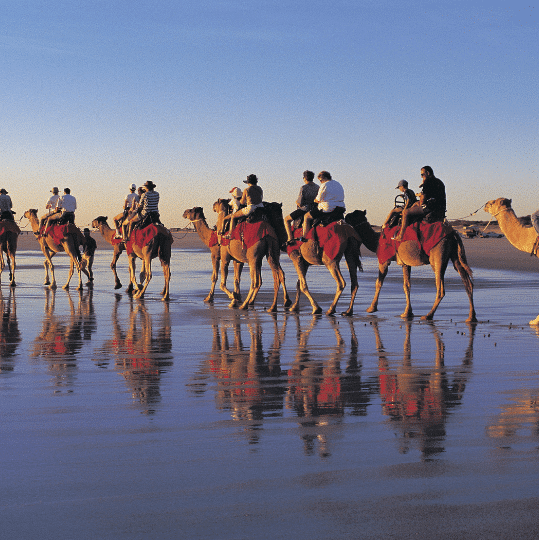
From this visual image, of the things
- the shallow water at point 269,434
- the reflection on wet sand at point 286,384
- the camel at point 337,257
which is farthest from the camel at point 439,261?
the reflection on wet sand at point 286,384

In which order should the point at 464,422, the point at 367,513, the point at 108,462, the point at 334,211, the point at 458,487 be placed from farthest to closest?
1. the point at 334,211
2. the point at 464,422
3. the point at 108,462
4. the point at 458,487
5. the point at 367,513

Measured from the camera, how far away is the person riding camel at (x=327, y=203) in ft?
51.0

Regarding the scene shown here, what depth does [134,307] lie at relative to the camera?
54.2 feet

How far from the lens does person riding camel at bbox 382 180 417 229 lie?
15.0 metres

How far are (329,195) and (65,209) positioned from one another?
373 inches

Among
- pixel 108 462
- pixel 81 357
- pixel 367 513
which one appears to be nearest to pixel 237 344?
pixel 81 357

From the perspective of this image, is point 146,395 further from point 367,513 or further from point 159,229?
point 159,229

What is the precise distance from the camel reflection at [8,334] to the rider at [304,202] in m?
5.31

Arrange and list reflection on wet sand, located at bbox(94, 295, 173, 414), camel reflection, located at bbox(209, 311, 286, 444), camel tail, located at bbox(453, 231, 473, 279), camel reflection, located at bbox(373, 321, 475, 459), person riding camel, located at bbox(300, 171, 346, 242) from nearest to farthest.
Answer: camel reflection, located at bbox(373, 321, 475, 459) < camel reflection, located at bbox(209, 311, 286, 444) < reflection on wet sand, located at bbox(94, 295, 173, 414) < camel tail, located at bbox(453, 231, 473, 279) < person riding camel, located at bbox(300, 171, 346, 242)

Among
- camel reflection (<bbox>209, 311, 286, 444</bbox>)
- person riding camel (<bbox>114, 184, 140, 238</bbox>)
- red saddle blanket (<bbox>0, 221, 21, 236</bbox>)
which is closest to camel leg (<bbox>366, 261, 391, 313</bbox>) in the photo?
camel reflection (<bbox>209, 311, 286, 444</bbox>)

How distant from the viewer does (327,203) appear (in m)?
15.6

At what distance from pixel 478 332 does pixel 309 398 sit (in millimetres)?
5520

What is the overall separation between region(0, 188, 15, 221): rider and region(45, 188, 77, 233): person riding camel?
2279mm

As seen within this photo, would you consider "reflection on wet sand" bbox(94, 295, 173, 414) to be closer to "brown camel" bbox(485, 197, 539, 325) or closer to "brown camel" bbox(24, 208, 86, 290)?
"brown camel" bbox(485, 197, 539, 325)
